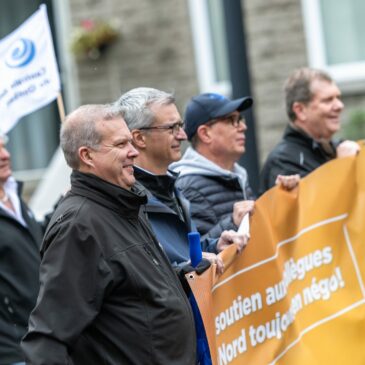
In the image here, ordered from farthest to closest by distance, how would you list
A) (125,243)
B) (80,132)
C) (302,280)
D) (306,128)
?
1. (306,128)
2. (302,280)
3. (80,132)
4. (125,243)

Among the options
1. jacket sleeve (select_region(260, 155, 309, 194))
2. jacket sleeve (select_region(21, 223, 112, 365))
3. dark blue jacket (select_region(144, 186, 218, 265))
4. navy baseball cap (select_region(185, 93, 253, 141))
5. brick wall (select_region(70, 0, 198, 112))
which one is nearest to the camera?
jacket sleeve (select_region(21, 223, 112, 365))

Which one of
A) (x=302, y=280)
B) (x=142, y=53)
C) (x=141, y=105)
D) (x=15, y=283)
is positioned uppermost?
(x=142, y=53)

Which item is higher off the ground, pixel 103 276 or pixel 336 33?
pixel 336 33

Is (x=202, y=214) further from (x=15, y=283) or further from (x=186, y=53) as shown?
(x=186, y=53)

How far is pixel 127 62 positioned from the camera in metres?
12.9

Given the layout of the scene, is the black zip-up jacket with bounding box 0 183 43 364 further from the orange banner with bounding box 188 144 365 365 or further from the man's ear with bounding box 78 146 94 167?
the man's ear with bounding box 78 146 94 167

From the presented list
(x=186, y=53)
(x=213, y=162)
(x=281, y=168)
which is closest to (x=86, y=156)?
(x=213, y=162)

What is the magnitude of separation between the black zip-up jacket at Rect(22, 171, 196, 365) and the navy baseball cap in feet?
5.53

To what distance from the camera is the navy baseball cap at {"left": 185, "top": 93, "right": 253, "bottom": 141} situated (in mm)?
5840

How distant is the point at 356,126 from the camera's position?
1121 cm

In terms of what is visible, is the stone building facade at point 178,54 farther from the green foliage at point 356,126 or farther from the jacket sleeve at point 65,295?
the jacket sleeve at point 65,295

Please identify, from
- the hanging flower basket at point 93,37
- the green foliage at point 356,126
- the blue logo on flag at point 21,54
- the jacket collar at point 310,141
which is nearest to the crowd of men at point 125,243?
the jacket collar at point 310,141

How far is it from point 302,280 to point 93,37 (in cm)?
763

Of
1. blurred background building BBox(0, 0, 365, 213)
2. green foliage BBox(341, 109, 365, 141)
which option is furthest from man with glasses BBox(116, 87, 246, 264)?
green foliage BBox(341, 109, 365, 141)
